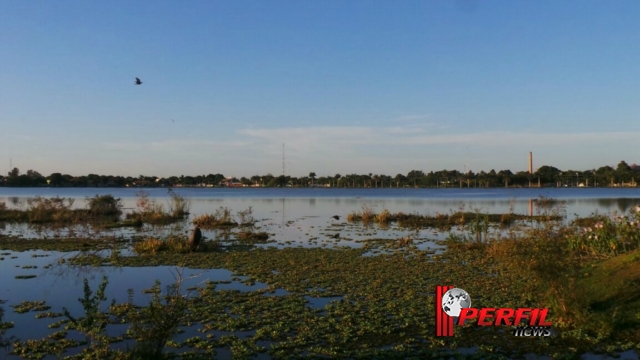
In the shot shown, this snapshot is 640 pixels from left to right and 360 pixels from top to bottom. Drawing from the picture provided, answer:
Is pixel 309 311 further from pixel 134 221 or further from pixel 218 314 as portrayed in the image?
pixel 134 221

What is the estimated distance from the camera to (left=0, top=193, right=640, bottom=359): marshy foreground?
7516 millimetres

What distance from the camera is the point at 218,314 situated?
31.9 feet

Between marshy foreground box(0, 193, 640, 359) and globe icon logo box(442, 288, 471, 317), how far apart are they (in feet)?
1.29

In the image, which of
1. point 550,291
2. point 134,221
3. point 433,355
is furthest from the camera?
point 134,221

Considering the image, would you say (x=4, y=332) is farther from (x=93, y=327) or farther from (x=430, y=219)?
(x=430, y=219)

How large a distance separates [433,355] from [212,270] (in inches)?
367

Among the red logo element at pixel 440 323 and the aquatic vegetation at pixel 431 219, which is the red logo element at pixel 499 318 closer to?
the red logo element at pixel 440 323

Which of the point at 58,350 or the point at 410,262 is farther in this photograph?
the point at 410,262

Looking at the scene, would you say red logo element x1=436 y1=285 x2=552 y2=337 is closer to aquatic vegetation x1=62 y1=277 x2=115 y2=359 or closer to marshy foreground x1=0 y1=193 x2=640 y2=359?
marshy foreground x1=0 y1=193 x2=640 y2=359

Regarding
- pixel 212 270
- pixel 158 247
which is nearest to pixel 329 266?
pixel 212 270

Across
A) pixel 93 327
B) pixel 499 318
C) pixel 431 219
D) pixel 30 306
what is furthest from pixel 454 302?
pixel 431 219

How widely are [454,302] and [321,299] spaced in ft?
9.84

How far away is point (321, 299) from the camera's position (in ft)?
36.1

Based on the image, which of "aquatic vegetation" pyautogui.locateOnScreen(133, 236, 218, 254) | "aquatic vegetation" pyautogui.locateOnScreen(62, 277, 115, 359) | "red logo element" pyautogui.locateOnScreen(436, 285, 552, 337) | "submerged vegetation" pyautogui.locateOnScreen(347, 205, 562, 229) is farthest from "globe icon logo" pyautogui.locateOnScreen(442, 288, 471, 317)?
"submerged vegetation" pyautogui.locateOnScreen(347, 205, 562, 229)
